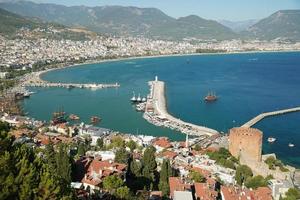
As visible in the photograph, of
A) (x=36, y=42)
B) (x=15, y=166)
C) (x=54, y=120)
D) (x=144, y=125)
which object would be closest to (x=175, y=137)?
(x=144, y=125)

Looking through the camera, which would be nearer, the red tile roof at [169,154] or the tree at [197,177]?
the tree at [197,177]

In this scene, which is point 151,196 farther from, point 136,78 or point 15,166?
point 136,78

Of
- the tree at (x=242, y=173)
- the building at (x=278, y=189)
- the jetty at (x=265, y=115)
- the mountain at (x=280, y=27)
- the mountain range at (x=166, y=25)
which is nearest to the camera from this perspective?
the building at (x=278, y=189)

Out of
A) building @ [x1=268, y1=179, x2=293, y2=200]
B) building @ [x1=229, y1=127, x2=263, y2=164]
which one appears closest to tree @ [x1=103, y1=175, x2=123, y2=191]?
building @ [x1=268, y1=179, x2=293, y2=200]

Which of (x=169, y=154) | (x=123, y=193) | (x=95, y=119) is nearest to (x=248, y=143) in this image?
(x=169, y=154)

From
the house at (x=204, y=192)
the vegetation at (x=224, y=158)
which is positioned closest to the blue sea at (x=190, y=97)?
Answer: the vegetation at (x=224, y=158)

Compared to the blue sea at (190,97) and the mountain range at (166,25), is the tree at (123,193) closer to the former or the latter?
the blue sea at (190,97)
